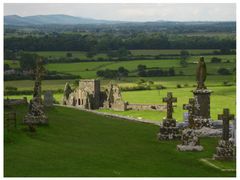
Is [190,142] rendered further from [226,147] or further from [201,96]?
[201,96]

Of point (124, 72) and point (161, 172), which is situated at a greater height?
point (124, 72)

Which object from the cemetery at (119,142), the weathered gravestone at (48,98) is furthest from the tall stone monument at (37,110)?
the weathered gravestone at (48,98)

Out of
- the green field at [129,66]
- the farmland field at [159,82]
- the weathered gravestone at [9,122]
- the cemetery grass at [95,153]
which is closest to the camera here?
the cemetery grass at [95,153]

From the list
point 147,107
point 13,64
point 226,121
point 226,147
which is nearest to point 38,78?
point 226,121

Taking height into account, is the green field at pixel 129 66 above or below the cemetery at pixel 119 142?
above

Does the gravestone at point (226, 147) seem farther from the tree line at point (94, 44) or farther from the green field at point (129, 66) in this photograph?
the tree line at point (94, 44)

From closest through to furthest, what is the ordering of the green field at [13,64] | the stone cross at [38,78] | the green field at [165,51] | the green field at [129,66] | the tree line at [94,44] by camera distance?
1. the stone cross at [38,78]
2. the green field at [13,64]
3. the green field at [129,66]
4. the tree line at [94,44]
5. the green field at [165,51]

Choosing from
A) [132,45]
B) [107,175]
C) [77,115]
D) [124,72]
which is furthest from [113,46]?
[107,175]

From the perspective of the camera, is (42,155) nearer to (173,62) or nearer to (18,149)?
(18,149)
